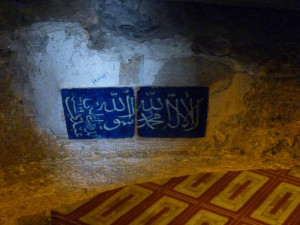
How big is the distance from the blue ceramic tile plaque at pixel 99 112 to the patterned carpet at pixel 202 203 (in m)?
0.82

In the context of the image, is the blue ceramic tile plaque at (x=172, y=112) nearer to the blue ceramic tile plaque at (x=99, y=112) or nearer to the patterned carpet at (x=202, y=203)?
the blue ceramic tile plaque at (x=99, y=112)

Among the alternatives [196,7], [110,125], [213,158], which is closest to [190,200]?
[213,158]

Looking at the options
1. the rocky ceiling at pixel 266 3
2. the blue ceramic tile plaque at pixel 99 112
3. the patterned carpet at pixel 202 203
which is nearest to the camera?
the rocky ceiling at pixel 266 3

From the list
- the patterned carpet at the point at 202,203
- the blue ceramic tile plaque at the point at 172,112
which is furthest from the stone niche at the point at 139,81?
the patterned carpet at the point at 202,203

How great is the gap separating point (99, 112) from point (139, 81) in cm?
16

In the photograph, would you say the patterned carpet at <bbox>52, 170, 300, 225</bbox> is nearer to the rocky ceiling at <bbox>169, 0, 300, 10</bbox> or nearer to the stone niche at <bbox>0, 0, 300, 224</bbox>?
the stone niche at <bbox>0, 0, 300, 224</bbox>

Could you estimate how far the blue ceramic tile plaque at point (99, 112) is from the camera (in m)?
1.35

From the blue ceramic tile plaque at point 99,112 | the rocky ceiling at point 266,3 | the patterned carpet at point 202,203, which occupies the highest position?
the rocky ceiling at point 266,3

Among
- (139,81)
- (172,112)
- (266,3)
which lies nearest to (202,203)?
(172,112)

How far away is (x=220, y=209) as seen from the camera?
2182mm

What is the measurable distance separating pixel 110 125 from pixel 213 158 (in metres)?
0.35

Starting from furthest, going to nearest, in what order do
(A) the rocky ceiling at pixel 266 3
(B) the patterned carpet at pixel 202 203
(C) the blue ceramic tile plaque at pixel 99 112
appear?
(B) the patterned carpet at pixel 202 203, (C) the blue ceramic tile plaque at pixel 99 112, (A) the rocky ceiling at pixel 266 3

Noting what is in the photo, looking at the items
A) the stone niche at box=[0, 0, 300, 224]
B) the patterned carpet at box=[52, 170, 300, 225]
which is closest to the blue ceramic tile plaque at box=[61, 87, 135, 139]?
the stone niche at box=[0, 0, 300, 224]

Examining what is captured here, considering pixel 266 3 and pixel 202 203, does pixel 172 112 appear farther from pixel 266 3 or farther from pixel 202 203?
pixel 202 203
